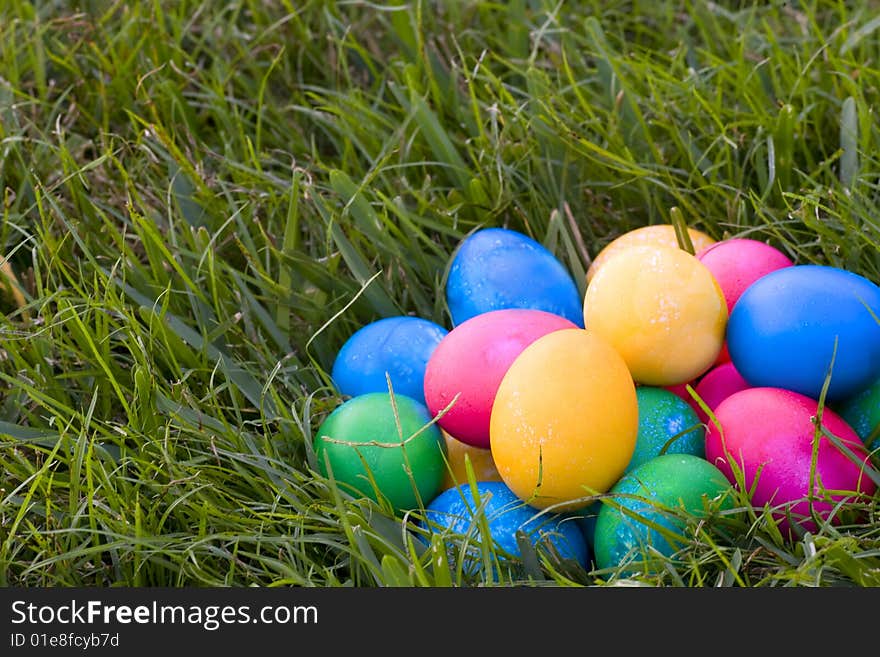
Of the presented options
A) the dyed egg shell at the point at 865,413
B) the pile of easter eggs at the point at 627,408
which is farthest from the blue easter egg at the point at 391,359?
the dyed egg shell at the point at 865,413

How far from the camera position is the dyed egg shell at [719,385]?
5.89ft

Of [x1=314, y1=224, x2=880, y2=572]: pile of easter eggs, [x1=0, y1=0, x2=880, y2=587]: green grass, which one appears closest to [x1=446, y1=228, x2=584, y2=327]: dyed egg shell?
[x1=314, y1=224, x2=880, y2=572]: pile of easter eggs

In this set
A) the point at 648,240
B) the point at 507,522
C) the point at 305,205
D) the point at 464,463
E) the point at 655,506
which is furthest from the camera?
the point at 305,205

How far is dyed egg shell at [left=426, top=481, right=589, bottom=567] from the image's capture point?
159 centimetres

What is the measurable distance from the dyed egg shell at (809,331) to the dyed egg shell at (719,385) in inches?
3.1

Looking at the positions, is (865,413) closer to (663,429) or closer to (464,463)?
(663,429)

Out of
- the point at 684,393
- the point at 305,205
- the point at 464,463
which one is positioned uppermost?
the point at 305,205

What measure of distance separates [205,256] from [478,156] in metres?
0.70

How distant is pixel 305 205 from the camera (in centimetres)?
222

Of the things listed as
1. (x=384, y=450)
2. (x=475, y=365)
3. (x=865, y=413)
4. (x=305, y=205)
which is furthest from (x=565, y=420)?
(x=305, y=205)

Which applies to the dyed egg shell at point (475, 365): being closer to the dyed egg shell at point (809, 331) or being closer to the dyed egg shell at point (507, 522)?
the dyed egg shell at point (507, 522)

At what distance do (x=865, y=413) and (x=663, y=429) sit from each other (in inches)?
12.7

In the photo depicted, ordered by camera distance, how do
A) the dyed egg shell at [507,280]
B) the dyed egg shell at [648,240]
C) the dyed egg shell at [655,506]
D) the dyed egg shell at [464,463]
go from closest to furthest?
the dyed egg shell at [655,506] → the dyed egg shell at [464,463] → the dyed egg shell at [507,280] → the dyed egg shell at [648,240]

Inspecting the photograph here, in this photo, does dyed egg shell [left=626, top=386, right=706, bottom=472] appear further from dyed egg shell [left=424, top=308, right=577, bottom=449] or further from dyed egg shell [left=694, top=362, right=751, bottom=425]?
dyed egg shell [left=424, top=308, right=577, bottom=449]
